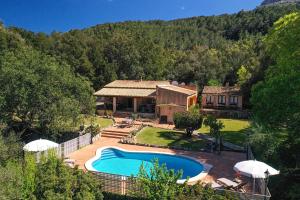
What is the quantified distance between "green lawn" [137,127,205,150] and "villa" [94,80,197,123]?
490 centimetres

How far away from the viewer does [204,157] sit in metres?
25.0

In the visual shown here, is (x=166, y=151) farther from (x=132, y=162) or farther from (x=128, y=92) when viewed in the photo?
(x=128, y=92)

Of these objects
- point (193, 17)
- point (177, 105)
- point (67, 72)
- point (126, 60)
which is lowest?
point (177, 105)

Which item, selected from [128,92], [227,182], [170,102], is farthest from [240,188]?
[128,92]

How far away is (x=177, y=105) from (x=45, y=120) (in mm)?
16878

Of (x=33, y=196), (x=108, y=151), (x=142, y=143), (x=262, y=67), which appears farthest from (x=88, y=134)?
(x=262, y=67)

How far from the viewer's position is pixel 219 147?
85.7 feet

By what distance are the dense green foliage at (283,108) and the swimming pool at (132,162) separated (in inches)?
206

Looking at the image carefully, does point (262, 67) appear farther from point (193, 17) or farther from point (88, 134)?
point (193, 17)

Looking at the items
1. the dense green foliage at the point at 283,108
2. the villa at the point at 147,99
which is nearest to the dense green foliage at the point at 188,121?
the villa at the point at 147,99

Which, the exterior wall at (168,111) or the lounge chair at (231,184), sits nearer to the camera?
the lounge chair at (231,184)

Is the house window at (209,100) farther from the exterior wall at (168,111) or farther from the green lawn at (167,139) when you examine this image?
the green lawn at (167,139)

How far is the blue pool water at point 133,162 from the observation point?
922 inches

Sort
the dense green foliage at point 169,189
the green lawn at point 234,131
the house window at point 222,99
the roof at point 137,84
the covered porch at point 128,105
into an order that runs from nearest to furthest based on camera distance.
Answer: the dense green foliage at point 169,189 < the green lawn at point 234,131 < the covered porch at point 128,105 < the roof at point 137,84 < the house window at point 222,99
